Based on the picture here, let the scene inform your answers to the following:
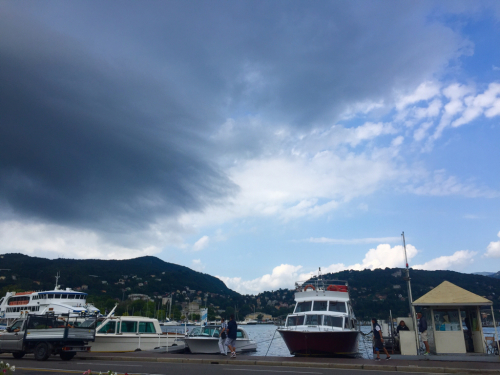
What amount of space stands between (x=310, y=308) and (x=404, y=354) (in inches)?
271

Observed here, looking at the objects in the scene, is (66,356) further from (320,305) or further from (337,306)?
(337,306)

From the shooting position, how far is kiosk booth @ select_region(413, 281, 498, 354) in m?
18.2

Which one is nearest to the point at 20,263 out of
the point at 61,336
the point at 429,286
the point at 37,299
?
the point at 37,299

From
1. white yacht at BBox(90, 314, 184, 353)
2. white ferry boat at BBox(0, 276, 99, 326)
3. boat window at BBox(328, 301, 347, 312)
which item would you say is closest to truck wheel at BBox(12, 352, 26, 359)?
white yacht at BBox(90, 314, 184, 353)

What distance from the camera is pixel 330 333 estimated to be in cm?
2048

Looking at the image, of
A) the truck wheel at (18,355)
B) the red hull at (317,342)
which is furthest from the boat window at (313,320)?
the truck wheel at (18,355)

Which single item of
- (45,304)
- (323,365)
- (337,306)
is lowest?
(323,365)

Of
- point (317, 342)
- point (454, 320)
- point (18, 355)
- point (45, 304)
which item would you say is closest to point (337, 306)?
point (317, 342)

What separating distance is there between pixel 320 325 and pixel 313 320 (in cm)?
56

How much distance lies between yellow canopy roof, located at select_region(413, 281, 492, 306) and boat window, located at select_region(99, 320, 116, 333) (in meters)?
18.8

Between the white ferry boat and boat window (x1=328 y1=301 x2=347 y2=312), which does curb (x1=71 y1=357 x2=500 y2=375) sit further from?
the white ferry boat

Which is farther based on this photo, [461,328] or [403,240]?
[403,240]

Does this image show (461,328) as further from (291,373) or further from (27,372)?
(27,372)

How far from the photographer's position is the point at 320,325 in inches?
877
